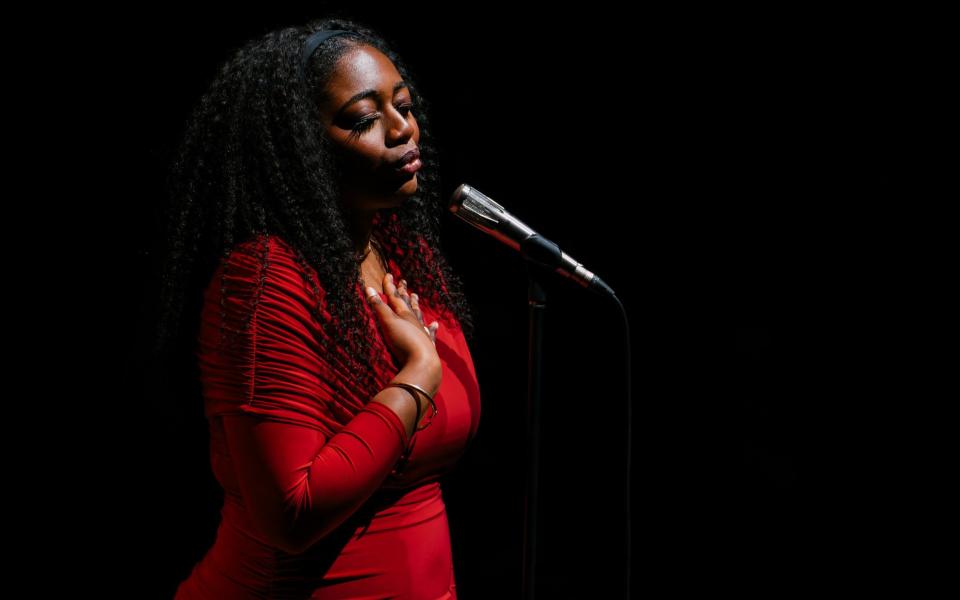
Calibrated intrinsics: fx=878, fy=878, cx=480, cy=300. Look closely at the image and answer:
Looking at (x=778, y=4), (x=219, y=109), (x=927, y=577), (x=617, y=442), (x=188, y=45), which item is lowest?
(x=927, y=577)

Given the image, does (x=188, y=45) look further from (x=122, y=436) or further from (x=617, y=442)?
(x=617, y=442)

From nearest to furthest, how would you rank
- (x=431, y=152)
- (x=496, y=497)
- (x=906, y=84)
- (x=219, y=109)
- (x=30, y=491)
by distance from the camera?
(x=219, y=109) → (x=431, y=152) → (x=30, y=491) → (x=906, y=84) → (x=496, y=497)

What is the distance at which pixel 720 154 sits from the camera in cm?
216

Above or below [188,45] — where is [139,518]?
below

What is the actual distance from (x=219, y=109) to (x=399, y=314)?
1.35 ft

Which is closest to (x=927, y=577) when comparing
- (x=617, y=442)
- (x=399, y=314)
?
(x=617, y=442)

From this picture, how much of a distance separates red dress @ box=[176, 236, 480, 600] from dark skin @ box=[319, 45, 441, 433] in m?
0.05

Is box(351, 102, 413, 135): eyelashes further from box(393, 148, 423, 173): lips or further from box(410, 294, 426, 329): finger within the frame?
box(410, 294, 426, 329): finger

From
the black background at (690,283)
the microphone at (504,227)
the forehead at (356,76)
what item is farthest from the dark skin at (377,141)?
the black background at (690,283)

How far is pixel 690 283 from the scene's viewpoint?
86.7 inches

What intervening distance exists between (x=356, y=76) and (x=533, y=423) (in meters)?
0.58

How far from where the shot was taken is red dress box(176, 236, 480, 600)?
1.13 m

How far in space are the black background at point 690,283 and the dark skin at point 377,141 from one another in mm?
760

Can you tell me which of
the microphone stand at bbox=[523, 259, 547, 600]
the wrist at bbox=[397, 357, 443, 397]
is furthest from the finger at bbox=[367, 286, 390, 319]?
the microphone stand at bbox=[523, 259, 547, 600]
